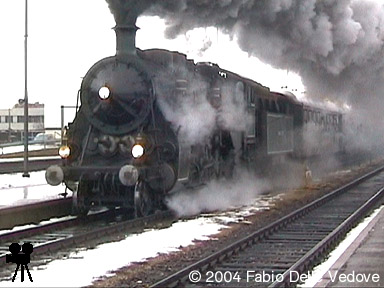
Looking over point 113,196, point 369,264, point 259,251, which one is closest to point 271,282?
point 369,264

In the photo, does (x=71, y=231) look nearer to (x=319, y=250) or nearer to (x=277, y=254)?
(x=277, y=254)

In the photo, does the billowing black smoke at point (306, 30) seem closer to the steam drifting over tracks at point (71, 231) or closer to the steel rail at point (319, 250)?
the steam drifting over tracks at point (71, 231)

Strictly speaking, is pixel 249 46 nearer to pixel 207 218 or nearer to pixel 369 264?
pixel 207 218

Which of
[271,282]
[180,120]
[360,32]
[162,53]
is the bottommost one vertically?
[271,282]

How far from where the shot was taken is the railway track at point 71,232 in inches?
451

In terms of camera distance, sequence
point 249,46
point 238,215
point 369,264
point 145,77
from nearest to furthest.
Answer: point 369,264 < point 145,77 < point 238,215 < point 249,46

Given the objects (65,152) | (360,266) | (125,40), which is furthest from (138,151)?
(360,266)

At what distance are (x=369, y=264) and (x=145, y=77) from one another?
6348 mm

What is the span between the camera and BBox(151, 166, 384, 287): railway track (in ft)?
29.7

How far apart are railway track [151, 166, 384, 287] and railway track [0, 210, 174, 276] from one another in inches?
95.5

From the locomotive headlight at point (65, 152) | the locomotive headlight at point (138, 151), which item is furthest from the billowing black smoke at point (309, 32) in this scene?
the locomotive headlight at point (65, 152)

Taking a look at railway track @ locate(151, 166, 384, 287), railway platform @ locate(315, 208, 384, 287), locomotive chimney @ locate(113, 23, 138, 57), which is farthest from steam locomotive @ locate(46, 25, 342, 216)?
railway platform @ locate(315, 208, 384, 287)

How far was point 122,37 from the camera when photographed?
47.7ft

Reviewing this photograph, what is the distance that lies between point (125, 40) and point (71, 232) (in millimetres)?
3732
